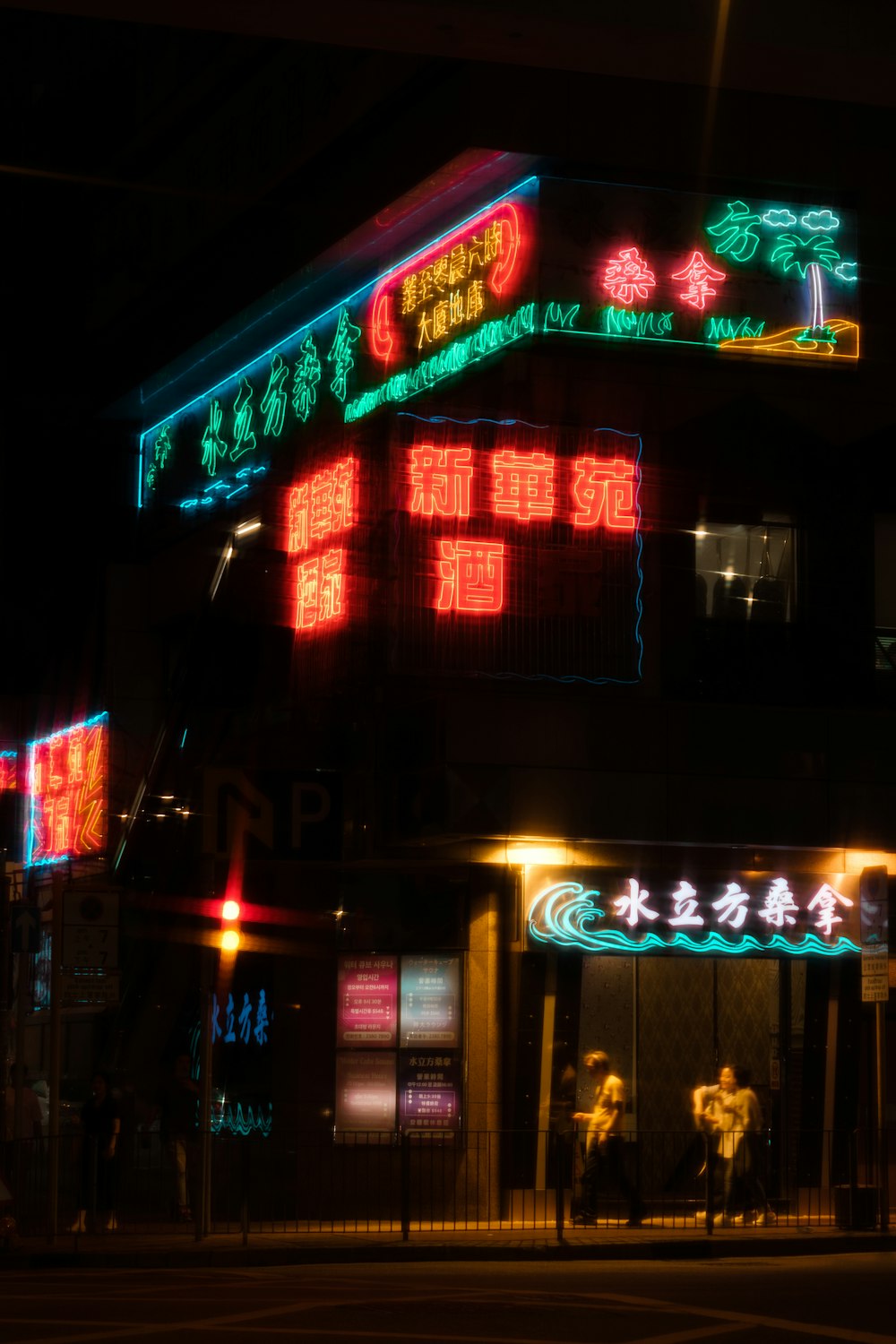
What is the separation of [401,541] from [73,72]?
65.7 feet

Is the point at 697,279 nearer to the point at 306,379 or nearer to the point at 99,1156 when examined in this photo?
the point at 306,379

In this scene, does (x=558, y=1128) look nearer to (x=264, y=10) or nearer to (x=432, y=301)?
(x=432, y=301)

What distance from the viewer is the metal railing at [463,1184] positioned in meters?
22.0

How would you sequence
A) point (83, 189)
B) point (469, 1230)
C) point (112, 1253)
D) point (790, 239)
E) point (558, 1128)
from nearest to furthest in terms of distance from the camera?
point (112, 1253) → point (469, 1230) → point (558, 1128) → point (790, 239) → point (83, 189)

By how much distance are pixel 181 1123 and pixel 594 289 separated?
1052cm

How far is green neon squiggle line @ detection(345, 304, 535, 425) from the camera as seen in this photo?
24.4 metres

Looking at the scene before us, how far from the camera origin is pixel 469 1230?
2192cm

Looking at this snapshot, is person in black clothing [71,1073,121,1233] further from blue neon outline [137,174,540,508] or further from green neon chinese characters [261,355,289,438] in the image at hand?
blue neon outline [137,174,540,508]

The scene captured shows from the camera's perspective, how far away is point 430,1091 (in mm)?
24031

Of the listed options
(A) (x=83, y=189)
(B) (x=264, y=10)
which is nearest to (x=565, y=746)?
(B) (x=264, y=10)

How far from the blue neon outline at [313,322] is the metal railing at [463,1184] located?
10569 millimetres

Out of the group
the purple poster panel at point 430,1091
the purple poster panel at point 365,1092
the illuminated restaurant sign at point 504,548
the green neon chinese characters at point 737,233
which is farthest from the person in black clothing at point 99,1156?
the green neon chinese characters at point 737,233

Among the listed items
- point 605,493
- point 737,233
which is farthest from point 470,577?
point 737,233

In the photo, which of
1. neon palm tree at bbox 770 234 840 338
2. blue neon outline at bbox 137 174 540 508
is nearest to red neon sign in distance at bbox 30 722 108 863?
blue neon outline at bbox 137 174 540 508
